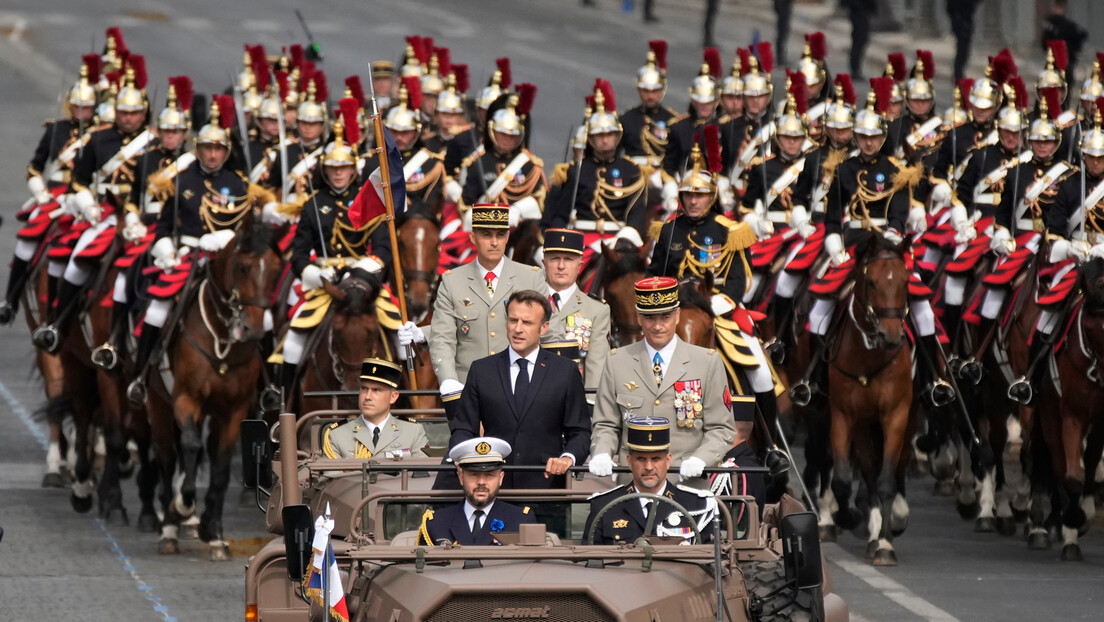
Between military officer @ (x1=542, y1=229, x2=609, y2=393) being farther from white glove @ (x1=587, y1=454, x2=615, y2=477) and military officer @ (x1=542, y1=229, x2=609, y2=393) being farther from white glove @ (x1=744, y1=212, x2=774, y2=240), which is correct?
white glove @ (x1=744, y1=212, x2=774, y2=240)

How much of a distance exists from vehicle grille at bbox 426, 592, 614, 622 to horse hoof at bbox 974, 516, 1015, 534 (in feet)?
33.4

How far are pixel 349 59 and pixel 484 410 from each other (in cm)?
3622

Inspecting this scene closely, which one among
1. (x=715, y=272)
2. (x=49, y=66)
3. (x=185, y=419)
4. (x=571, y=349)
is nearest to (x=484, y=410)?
(x=571, y=349)

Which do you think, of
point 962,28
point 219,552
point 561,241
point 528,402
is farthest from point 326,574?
point 962,28

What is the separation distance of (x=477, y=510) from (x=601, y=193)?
994 centimetres

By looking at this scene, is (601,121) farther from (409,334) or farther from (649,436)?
(649,436)

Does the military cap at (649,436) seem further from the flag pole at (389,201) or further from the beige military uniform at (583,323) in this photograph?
the flag pole at (389,201)

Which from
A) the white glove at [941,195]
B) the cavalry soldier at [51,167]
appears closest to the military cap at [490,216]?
the white glove at [941,195]

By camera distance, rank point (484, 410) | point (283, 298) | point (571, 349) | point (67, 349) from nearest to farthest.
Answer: point (484, 410) → point (571, 349) → point (283, 298) → point (67, 349)

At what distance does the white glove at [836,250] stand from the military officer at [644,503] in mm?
8232

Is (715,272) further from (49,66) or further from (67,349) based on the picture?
(49,66)

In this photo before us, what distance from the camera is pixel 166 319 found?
17.9 m

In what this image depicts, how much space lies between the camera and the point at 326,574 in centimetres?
917

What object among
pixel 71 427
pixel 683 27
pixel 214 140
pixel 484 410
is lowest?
pixel 71 427
